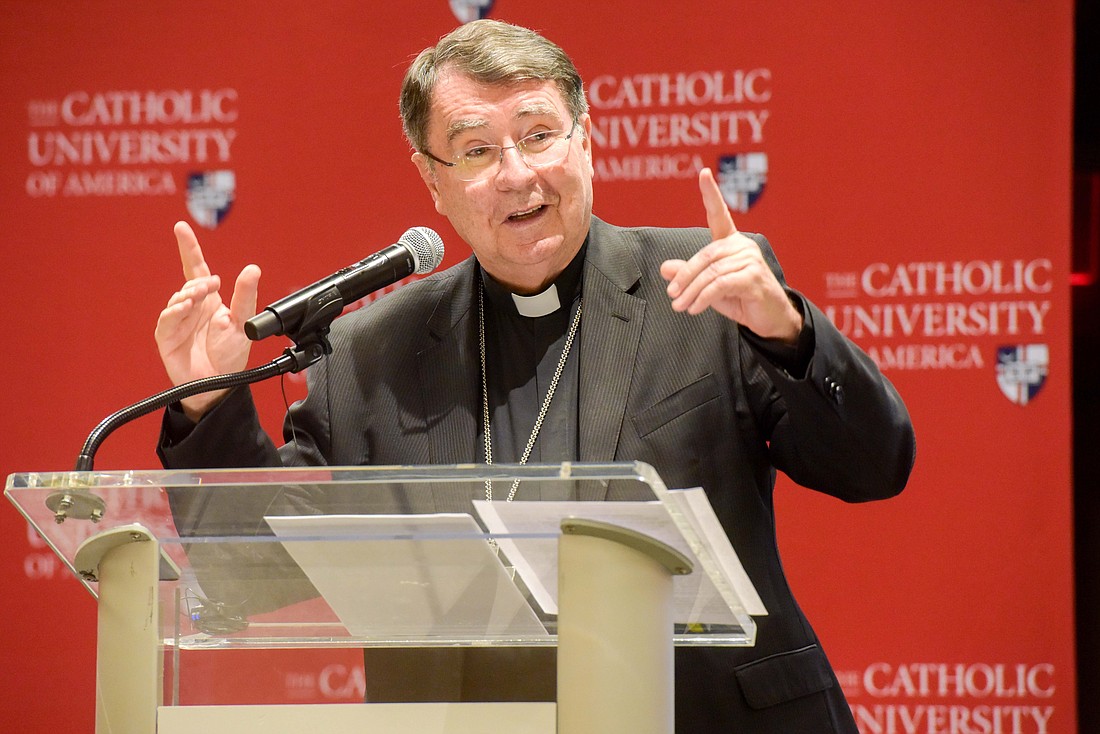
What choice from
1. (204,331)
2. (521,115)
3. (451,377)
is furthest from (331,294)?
(521,115)

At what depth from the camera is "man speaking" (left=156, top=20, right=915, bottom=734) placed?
5.77 feet

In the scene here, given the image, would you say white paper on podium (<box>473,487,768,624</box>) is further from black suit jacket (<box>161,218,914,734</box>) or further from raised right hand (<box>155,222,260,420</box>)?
raised right hand (<box>155,222,260,420</box>)

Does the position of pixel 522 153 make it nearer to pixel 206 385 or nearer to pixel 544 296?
pixel 544 296

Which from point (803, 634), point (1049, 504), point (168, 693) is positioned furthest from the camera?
point (1049, 504)

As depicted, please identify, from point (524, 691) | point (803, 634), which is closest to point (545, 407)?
point (803, 634)

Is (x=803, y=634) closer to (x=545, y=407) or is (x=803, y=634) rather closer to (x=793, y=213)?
(x=545, y=407)

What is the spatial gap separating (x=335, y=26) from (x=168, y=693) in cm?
270

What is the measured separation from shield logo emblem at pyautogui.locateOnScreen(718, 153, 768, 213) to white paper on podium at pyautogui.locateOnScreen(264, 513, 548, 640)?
2.20 meters

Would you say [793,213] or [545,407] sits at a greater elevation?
[793,213]

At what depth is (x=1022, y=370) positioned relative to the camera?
3.19 m

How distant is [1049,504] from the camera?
3.15 m

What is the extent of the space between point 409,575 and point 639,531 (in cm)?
28

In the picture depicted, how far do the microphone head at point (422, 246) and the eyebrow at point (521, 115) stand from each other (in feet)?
1.28

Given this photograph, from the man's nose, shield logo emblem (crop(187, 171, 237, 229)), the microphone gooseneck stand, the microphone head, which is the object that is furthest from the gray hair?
shield logo emblem (crop(187, 171, 237, 229))
